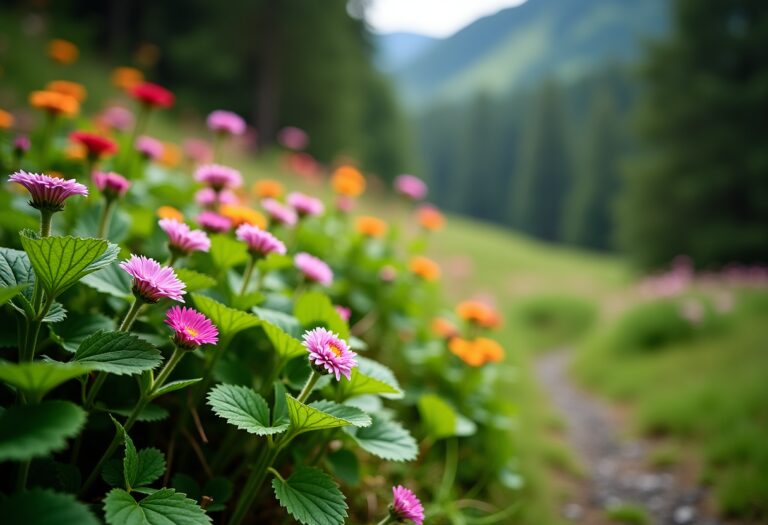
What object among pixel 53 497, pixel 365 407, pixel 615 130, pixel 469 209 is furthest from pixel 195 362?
pixel 469 209

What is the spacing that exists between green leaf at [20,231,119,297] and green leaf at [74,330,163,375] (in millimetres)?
105

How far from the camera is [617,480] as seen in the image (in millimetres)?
3057

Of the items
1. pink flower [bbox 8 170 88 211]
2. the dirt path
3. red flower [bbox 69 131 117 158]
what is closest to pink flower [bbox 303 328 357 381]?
pink flower [bbox 8 170 88 211]

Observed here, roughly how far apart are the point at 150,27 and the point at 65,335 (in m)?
12.3

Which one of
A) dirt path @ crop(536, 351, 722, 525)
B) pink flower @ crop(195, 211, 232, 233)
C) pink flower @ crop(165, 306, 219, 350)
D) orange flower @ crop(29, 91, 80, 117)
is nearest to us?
pink flower @ crop(165, 306, 219, 350)

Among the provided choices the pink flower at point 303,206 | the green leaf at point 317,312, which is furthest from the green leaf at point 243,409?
the pink flower at point 303,206

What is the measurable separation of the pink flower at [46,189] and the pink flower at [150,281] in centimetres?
15

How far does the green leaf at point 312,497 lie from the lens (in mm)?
845

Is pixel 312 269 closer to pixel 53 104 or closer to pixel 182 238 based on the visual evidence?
pixel 182 238

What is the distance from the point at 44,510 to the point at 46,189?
0.51 m

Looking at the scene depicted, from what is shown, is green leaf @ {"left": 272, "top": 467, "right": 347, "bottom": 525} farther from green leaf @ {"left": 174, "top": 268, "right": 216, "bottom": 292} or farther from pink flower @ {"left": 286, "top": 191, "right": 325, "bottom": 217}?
pink flower @ {"left": 286, "top": 191, "right": 325, "bottom": 217}

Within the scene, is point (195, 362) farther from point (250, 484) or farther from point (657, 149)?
point (657, 149)

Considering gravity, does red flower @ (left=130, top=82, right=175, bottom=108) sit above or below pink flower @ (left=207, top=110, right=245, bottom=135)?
below

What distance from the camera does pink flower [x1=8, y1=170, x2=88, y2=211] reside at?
817mm
